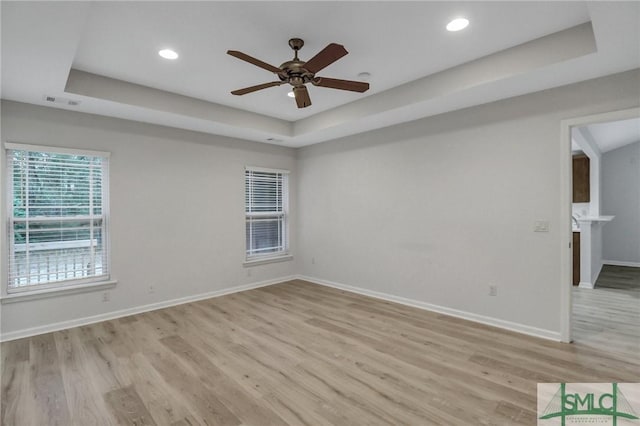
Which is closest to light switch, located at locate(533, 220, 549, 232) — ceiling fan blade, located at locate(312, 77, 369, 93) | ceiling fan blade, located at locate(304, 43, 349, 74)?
ceiling fan blade, located at locate(312, 77, 369, 93)

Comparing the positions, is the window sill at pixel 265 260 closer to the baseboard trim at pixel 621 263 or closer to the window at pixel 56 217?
the window at pixel 56 217

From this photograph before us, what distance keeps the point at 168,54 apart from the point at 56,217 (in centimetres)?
237

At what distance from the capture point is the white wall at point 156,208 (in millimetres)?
3590

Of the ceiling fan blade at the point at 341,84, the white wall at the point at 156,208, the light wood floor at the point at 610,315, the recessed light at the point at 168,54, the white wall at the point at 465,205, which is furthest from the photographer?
the white wall at the point at 156,208

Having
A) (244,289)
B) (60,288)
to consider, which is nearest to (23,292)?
(60,288)

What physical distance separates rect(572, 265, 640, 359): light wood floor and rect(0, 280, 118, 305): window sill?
536cm

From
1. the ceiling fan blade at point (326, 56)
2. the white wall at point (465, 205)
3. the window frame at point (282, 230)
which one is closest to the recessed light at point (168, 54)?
the ceiling fan blade at point (326, 56)

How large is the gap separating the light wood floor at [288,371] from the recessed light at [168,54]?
280cm

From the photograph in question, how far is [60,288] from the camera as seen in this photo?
3680 millimetres

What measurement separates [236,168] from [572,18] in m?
4.47

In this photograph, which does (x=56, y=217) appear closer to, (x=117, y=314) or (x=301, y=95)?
(x=117, y=314)

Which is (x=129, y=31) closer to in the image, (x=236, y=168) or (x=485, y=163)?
(x=236, y=168)

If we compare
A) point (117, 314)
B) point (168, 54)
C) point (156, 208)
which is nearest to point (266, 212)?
point (156, 208)

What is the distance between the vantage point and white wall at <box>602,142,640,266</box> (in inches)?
288
